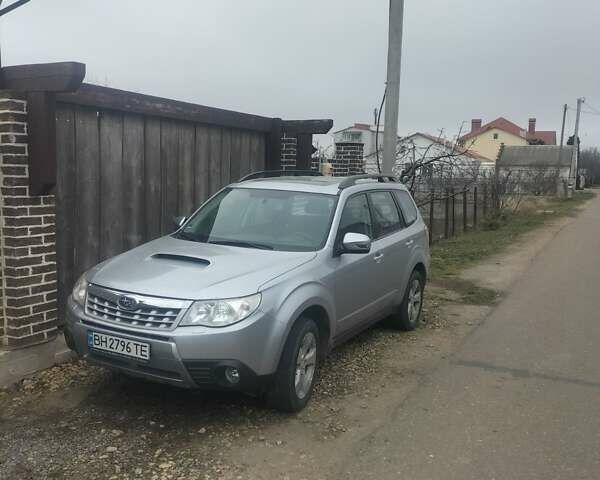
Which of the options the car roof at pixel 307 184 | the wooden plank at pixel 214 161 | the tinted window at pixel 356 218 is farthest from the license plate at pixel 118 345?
the wooden plank at pixel 214 161

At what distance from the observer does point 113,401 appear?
447 centimetres

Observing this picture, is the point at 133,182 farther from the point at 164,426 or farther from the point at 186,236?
the point at 164,426

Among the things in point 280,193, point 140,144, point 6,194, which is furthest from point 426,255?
point 6,194

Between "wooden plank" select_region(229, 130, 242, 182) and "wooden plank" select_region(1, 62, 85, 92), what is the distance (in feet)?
9.88

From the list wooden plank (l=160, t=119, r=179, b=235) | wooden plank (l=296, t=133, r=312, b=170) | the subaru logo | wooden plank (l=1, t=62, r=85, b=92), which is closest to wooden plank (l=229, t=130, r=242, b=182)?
wooden plank (l=296, t=133, r=312, b=170)

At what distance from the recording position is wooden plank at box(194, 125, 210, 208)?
274 inches

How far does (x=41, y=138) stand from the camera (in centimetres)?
470

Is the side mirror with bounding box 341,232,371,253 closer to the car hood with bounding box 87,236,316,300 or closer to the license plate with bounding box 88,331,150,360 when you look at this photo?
the car hood with bounding box 87,236,316,300

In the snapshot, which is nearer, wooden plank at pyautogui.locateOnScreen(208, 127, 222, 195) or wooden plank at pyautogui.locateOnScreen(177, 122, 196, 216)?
wooden plank at pyautogui.locateOnScreen(177, 122, 196, 216)

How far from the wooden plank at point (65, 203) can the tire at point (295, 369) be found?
7.68 feet

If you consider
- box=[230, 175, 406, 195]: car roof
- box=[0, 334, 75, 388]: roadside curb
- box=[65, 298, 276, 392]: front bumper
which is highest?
box=[230, 175, 406, 195]: car roof

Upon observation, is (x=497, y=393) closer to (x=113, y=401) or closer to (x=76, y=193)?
(x=113, y=401)

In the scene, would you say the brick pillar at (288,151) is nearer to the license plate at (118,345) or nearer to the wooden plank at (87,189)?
the wooden plank at (87,189)

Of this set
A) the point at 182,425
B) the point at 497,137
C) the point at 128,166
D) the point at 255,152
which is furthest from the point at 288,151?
the point at 497,137
